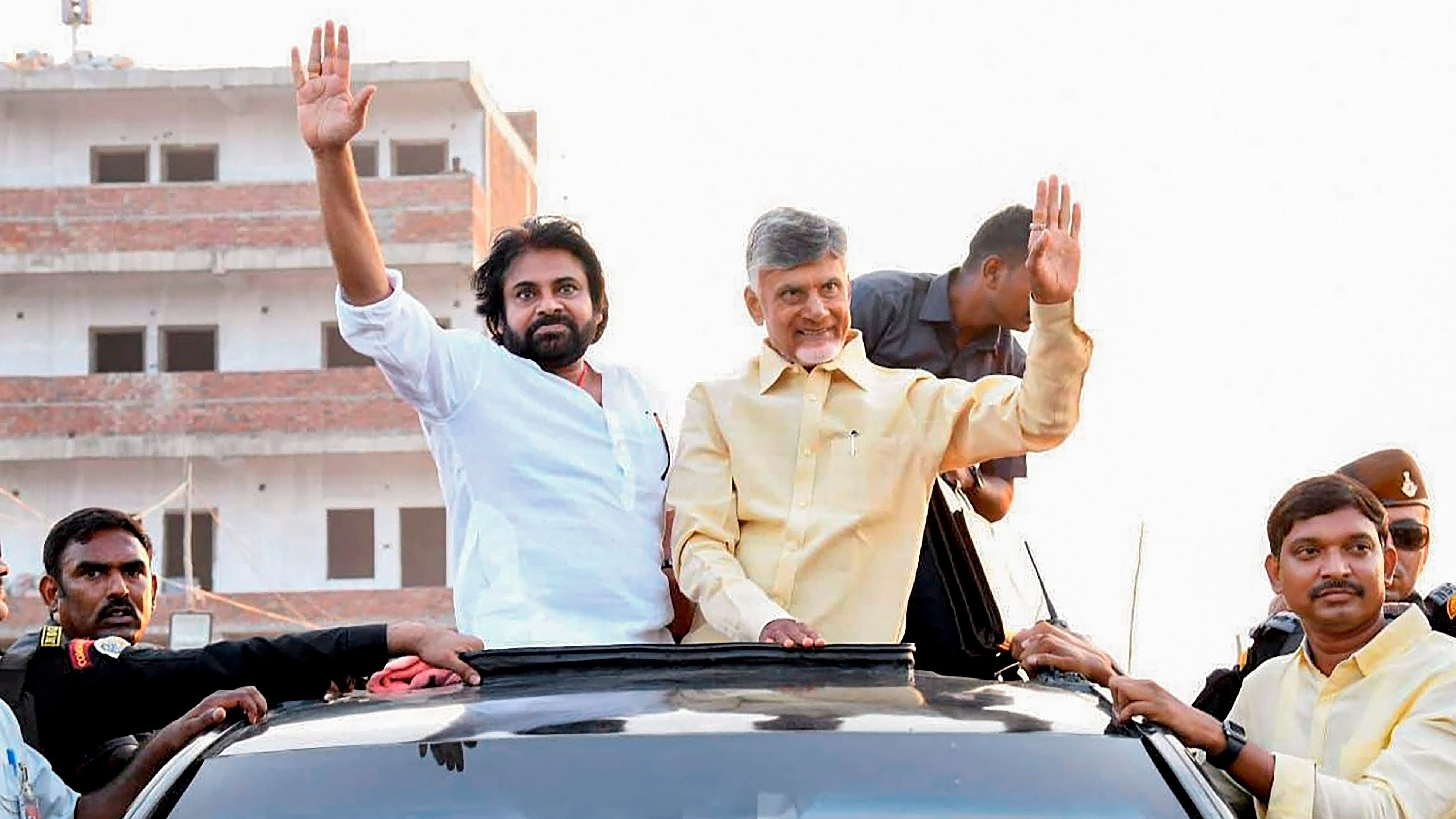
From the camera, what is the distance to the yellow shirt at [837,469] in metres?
4.71

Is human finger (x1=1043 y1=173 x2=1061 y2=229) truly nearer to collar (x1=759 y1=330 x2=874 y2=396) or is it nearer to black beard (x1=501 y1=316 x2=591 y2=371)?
collar (x1=759 y1=330 x2=874 y2=396)

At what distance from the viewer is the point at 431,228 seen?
39750 mm

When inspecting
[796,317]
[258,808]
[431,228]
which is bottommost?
[258,808]

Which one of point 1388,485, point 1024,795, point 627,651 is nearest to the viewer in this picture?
point 1024,795

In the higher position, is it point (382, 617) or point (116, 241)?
point (116, 241)

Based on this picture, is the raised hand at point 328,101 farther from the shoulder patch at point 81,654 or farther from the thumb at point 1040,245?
the thumb at point 1040,245

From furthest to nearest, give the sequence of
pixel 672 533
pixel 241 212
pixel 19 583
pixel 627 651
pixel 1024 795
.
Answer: pixel 241 212 < pixel 19 583 < pixel 672 533 < pixel 627 651 < pixel 1024 795

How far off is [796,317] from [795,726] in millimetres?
1995

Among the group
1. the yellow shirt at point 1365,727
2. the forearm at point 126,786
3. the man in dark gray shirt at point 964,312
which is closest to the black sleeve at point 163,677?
the forearm at point 126,786

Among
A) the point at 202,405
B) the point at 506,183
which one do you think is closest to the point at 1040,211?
the point at 202,405

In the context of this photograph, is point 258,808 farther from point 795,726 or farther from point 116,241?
point 116,241

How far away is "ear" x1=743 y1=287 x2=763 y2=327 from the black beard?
35 cm

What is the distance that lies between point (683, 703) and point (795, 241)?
188cm

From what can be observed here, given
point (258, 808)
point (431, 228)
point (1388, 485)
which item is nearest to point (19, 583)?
point (431, 228)
